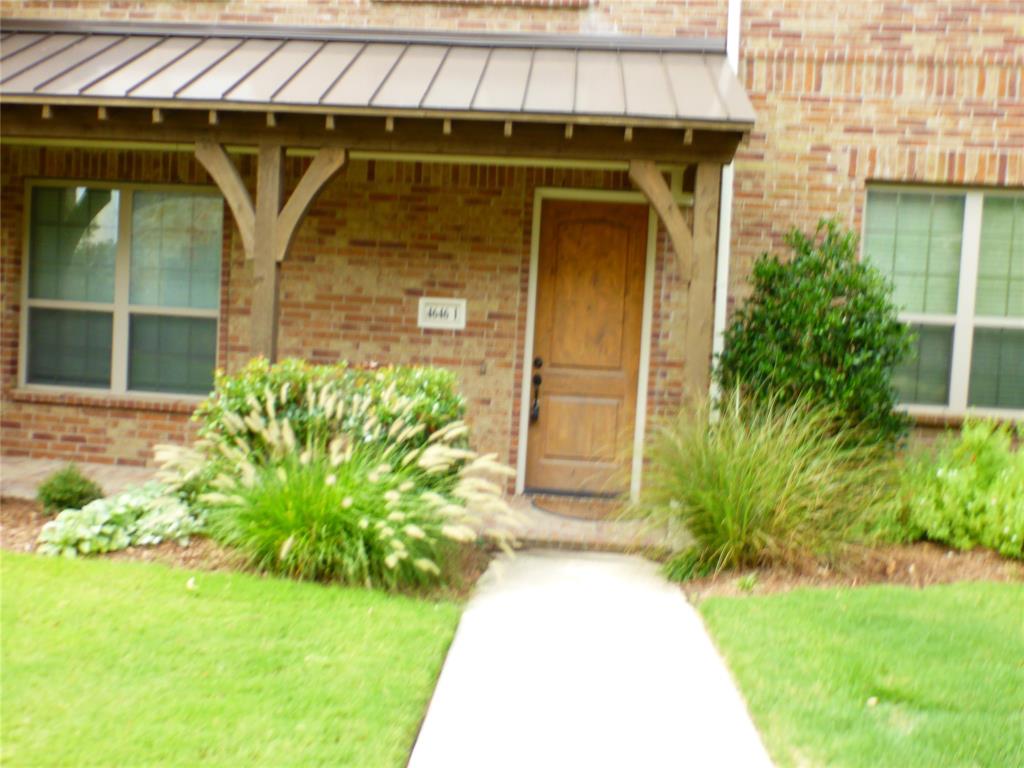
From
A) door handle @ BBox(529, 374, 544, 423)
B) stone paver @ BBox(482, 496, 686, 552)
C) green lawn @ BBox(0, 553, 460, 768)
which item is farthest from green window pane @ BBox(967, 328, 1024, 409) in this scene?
green lawn @ BBox(0, 553, 460, 768)

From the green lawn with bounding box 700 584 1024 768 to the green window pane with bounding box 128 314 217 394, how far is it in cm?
525

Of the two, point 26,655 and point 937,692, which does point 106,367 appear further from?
point 937,692

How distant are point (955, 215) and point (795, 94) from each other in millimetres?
1637

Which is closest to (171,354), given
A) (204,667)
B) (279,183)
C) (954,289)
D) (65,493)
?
(65,493)

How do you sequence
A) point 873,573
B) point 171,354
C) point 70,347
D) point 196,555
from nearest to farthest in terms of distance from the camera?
1. point 196,555
2. point 873,573
3. point 171,354
4. point 70,347

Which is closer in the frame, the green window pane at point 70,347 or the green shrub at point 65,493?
Result: the green shrub at point 65,493

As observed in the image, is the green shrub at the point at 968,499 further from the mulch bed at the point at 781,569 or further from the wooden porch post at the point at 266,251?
the wooden porch post at the point at 266,251

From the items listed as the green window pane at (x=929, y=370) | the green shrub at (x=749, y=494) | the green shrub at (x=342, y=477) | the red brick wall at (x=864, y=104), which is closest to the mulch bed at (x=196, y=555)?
the green shrub at (x=342, y=477)

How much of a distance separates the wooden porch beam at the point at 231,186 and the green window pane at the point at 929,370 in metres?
5.21

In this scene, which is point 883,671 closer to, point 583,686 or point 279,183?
point 583,686

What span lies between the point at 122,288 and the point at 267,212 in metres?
2.61

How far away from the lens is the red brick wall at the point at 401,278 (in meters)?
8.19

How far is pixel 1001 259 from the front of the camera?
794 cm

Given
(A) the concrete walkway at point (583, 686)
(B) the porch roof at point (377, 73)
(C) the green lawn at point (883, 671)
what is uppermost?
(B) the porch roof at point (377, 73)
